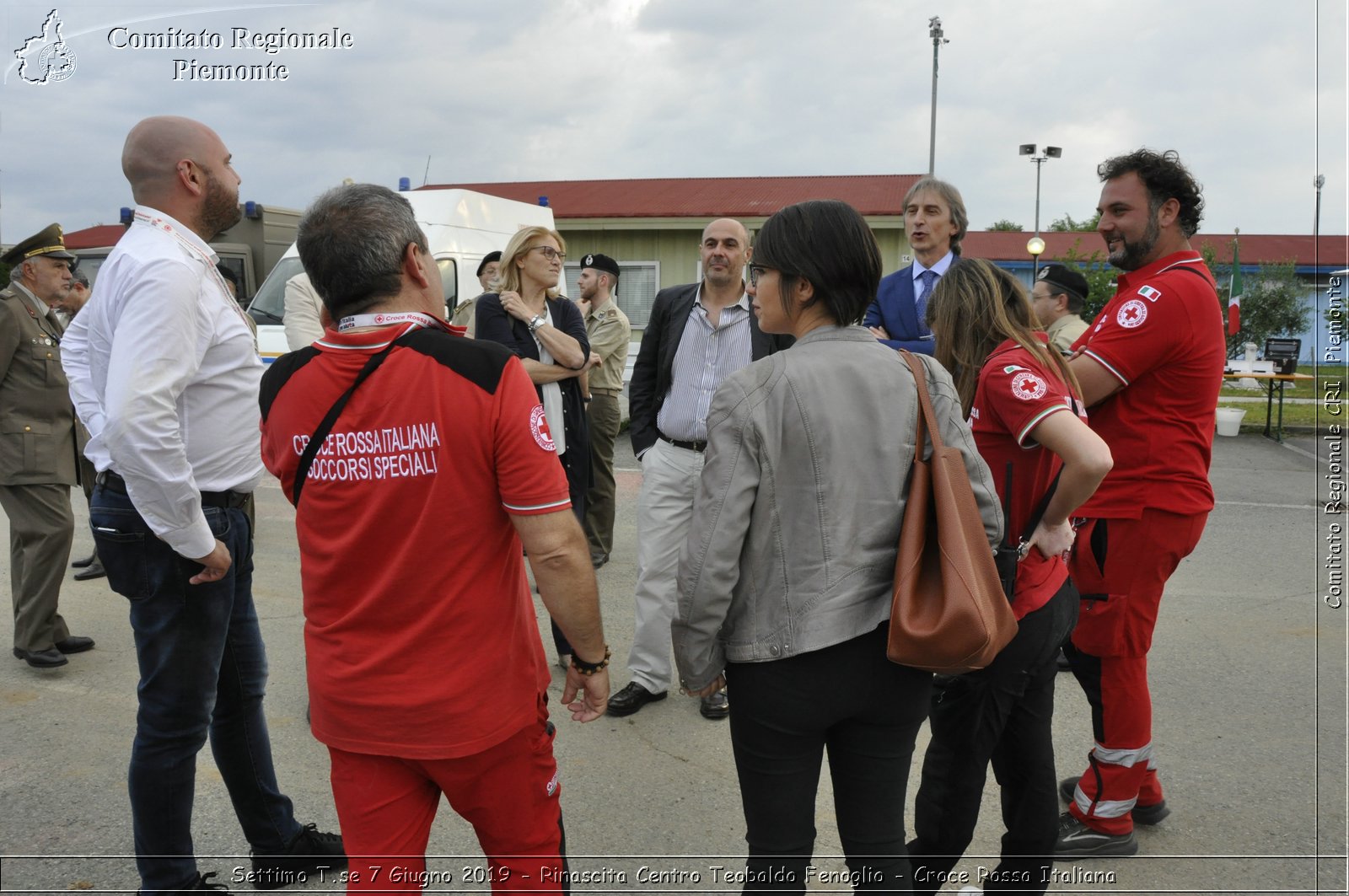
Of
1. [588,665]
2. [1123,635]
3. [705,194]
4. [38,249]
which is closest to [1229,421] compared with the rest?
[705,194]

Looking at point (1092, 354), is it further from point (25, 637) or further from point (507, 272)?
point (25, 637)

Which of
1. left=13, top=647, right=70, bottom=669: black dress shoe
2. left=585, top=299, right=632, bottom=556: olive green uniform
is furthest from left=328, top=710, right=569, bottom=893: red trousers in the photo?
left=585, top=299, right=632, bottom=556: olive green uniform

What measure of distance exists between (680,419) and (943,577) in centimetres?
247

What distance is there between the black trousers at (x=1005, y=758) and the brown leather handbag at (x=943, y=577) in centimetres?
49

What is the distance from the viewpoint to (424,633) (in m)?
1.99

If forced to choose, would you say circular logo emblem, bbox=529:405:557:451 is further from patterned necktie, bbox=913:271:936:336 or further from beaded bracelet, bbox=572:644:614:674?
patterned necktie, bbox=913:271:936:336

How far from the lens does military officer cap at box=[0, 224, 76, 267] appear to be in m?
5.65

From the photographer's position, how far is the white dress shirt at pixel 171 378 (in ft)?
8.00

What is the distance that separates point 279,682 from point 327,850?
1.84m

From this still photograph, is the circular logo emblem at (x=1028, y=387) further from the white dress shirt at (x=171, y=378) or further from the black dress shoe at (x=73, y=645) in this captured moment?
the black dress shoe at (x=73, y=645)

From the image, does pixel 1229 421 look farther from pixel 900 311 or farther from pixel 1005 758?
pixel 1005 758

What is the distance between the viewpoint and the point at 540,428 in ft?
6.70

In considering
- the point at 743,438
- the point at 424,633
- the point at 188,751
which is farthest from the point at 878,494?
the point at 188,751

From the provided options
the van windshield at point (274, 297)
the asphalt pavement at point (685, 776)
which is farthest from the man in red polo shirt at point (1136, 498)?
the van windshield at point (274, 297)
